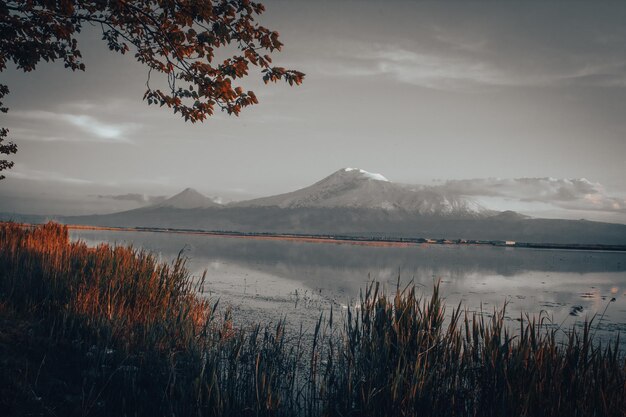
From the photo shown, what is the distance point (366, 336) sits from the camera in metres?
9.31

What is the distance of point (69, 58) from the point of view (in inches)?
522

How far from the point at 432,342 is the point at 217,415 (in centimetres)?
435

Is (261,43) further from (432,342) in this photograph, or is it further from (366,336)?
(432,342)

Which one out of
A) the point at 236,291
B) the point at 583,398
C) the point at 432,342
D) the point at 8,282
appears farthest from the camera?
the point at 236,291

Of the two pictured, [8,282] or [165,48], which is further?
[8,282]

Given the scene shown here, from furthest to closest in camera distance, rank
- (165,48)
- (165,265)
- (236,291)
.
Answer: (236,291), (165,265), (165,48)

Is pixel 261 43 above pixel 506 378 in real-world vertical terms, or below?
above

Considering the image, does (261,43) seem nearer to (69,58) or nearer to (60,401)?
(69,58)

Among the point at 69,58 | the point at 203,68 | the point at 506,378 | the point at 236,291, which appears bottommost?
the point at 236,291

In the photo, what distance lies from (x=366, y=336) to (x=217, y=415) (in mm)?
3321

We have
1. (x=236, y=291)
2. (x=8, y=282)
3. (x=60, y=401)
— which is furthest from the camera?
(x=236, y=291)

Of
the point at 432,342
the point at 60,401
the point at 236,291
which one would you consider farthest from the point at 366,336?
the point at 236,291

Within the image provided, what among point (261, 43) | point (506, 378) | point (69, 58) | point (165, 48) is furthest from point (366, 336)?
point (69, 58)

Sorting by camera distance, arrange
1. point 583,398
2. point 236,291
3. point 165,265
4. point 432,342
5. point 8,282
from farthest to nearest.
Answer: point 236,291 → point 165,265 → point 8,282 → point 432,342 → point 583,398
